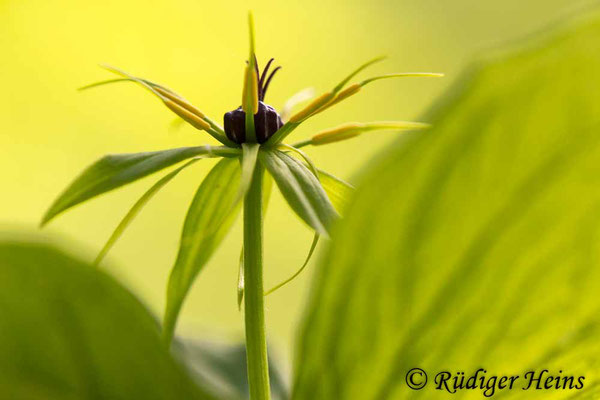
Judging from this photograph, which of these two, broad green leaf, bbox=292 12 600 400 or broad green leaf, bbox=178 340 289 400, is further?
broad green leaf, bbox=178 340 289 400

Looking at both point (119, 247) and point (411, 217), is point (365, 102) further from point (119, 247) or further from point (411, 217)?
point (411, 217)

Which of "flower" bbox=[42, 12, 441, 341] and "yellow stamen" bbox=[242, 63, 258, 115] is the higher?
"yellow stamen" bbox=[242, 63, 258, 115]

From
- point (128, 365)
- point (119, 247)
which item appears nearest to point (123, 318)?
point (128, 365)

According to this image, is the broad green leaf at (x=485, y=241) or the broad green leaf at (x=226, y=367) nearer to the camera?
the broad green leaf at (x=485, y=241)

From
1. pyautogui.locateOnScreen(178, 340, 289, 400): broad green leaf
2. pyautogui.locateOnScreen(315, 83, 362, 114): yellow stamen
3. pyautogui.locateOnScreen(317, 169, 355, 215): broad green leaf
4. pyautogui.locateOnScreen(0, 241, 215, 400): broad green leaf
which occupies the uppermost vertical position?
pyautogui.locateOnScreen(315, 83, 362, 114): yellow stamen
